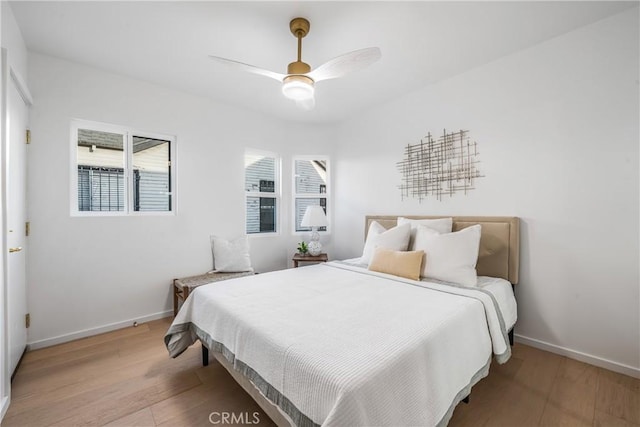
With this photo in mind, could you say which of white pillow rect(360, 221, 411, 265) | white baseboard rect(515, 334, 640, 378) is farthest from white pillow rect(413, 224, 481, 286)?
white baseboard rect(515, 334, 640, 378)

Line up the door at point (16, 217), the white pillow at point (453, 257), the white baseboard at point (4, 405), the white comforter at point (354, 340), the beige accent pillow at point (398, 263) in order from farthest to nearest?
the beige accent pillow at point (398, 263)
the white pillow at point (453, 257)
the door at point (16, 217)
the white baseboard at point (4, 405)
the white comforter at point (354, 340)

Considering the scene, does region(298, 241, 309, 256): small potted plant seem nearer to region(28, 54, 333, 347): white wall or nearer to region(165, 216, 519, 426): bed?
region(28, 54, 333, 347): white wall

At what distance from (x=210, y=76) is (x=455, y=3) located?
2260 mm

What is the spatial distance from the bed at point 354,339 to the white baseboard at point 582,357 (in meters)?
0.48

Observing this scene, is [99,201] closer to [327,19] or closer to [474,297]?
[327,19]

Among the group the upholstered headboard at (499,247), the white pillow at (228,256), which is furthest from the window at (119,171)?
the upholstered headboard at (499,247)

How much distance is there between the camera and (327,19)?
1965 mm

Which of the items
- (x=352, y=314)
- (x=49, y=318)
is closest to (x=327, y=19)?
(x=352, y=314)

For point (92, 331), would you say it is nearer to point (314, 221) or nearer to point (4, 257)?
point (4, 257)

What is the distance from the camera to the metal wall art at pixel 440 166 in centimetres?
278

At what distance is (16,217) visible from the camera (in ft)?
6.64

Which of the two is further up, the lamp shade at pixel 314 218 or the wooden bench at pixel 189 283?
the lamp shade at pixel 314 218

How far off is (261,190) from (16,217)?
2429 mm

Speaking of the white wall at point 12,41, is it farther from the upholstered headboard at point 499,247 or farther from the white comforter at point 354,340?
the upholstered headboard at point 499,247
